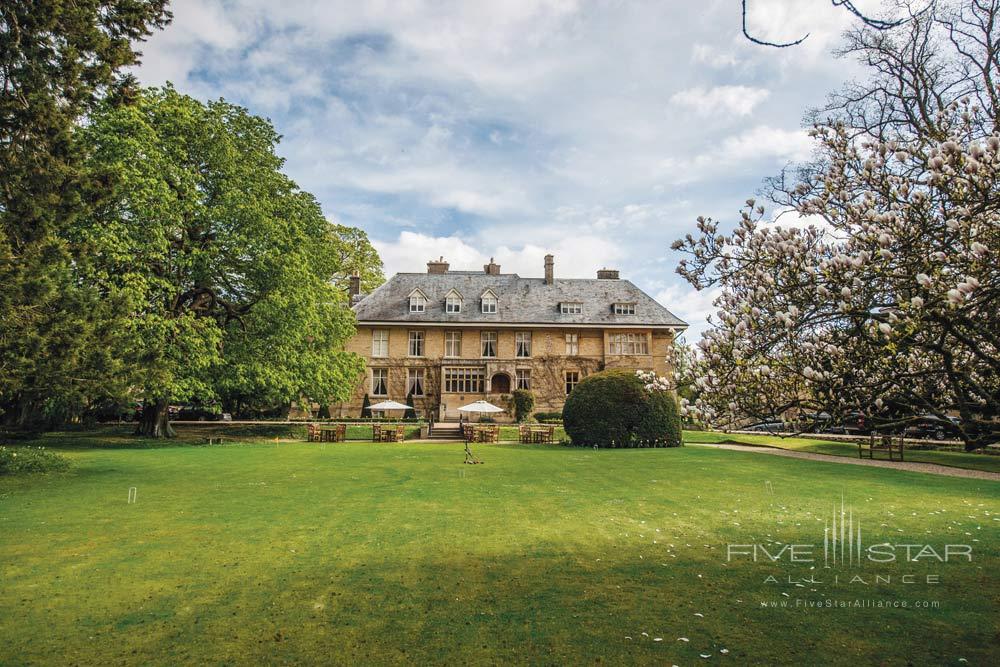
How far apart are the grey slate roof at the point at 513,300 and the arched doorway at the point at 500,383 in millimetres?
4298

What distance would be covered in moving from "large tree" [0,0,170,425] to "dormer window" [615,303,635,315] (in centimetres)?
3676

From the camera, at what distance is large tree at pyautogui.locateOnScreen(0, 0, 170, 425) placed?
10.5 meters

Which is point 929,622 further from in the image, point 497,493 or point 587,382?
point 587,382

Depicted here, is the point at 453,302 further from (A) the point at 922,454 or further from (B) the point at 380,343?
(A) the point at 922,454

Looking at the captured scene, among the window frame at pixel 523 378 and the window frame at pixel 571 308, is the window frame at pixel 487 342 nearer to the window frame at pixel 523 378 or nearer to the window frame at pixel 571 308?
the window frame at pixel 523 378

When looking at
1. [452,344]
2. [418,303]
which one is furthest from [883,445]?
[418,303]

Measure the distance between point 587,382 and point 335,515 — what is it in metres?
16.7

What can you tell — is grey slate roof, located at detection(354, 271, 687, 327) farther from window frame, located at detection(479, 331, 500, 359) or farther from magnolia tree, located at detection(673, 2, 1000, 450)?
magnolia tree, located at detection(673, 2, 1000, 450)

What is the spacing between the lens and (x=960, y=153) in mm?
A: 3984

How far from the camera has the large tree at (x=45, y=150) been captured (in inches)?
412

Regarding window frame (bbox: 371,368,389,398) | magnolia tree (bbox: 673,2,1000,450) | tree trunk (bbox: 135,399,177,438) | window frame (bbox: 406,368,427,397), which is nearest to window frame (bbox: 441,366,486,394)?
window frame (bbox: 406,368,427,397)

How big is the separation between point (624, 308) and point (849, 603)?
1572 inches

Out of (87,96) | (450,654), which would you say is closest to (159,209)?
(87,96)

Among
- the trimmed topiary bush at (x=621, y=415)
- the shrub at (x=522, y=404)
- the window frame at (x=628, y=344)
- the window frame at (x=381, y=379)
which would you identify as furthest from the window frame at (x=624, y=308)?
the trimmed topiary bush at (x=621, y=415)
